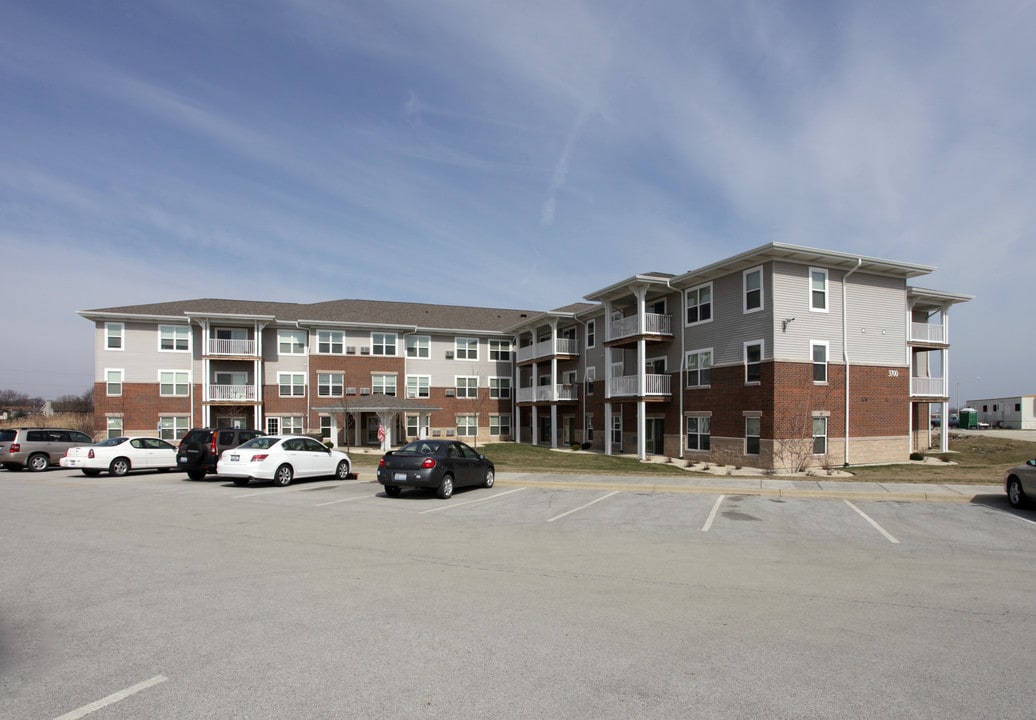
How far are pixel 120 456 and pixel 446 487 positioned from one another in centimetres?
1424

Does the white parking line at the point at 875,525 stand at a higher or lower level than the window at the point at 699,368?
lower

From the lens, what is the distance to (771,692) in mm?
4672

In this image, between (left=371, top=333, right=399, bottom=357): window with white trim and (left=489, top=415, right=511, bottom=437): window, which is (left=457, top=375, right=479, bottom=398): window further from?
(left=371, top=333, right=399, bottom=357): window with white trim

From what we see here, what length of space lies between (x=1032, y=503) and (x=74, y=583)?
58.6 feet

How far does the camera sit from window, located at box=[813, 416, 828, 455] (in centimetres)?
2686

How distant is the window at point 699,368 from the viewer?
29938mm

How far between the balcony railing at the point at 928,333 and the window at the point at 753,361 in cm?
1146

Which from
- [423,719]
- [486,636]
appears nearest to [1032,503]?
[486,636]

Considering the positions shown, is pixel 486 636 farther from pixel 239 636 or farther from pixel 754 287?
pixel 754 287

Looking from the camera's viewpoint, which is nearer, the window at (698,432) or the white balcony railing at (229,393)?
the window at (698,432)

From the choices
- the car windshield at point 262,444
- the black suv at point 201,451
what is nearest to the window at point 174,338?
the black suv at point 201,451

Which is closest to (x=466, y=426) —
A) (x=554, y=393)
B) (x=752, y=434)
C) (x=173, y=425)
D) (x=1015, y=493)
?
(x=554, y=393)

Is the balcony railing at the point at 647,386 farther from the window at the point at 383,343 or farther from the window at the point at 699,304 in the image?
the window at the point at 383,343

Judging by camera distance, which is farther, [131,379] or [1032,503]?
[131,379]
